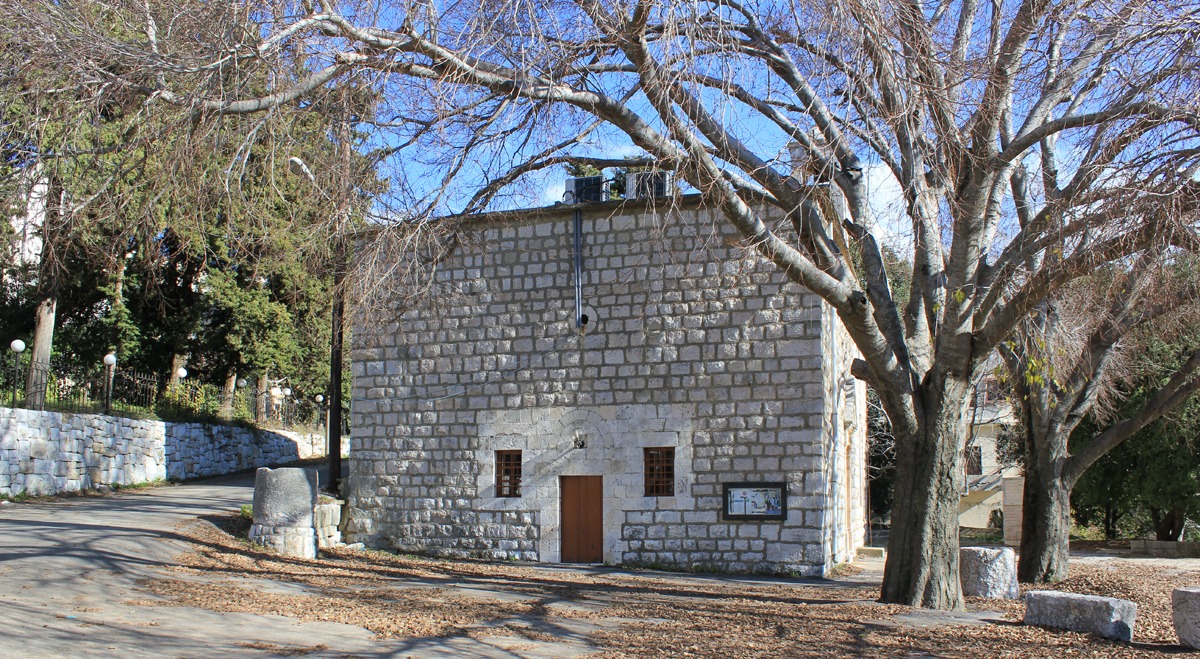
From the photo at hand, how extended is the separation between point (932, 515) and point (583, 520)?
581 centimetres

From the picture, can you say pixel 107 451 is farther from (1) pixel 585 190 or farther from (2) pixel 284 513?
(1) pixel 585 190

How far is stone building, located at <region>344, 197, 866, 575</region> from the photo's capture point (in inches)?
500

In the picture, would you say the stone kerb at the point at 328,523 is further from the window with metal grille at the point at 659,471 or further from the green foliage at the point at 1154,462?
the green foliage at the point at 1154,462

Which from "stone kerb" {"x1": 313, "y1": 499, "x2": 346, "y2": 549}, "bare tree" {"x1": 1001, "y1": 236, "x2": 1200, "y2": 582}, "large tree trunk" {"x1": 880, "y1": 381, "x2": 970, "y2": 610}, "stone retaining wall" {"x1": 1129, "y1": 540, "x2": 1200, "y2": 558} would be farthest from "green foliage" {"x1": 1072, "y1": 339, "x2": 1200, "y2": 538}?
"stone kerb" {"x1": 313, "y1": 499, "x2": 346, "y2": 549}

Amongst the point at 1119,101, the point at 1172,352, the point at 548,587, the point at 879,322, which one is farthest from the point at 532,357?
the point at 1172,352

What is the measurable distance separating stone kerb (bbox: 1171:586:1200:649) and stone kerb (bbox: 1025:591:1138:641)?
0.41 m

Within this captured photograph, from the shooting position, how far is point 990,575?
9.99 m

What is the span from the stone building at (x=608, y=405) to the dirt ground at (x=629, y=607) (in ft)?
2.67

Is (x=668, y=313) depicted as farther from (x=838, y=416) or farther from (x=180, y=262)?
(x=180, y=262)

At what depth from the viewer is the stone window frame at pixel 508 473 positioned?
13945mm

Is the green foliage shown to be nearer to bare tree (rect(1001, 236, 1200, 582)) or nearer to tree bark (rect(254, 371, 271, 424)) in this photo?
bare tree (rect(1001, 236, 1200, 582))

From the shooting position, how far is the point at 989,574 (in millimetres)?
9984

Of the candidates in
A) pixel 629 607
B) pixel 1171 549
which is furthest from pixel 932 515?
pixel 1171 549

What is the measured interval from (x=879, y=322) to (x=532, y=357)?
5958 mm
